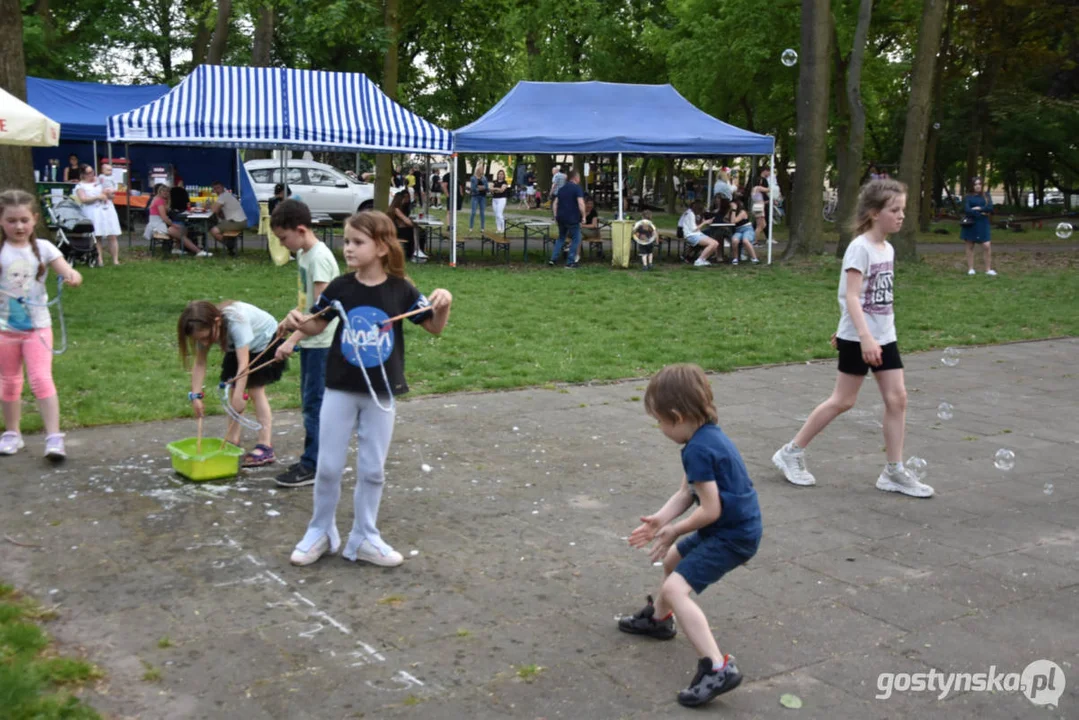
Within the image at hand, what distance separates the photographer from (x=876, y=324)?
6.21 meters

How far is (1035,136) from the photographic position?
124 ft

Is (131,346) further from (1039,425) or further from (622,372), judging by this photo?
(1039,425)

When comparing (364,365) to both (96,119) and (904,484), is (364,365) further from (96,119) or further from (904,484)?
(96,119)

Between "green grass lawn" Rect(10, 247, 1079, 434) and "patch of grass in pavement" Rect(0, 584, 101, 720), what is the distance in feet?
11.0

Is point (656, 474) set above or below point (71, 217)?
below

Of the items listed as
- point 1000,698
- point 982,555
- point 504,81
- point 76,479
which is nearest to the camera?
point 1000,698

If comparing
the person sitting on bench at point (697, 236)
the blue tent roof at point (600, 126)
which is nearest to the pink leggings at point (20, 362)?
the blue tent roof at point (600, 126)

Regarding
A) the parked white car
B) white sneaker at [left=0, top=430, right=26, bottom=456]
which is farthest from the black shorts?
the parked white car

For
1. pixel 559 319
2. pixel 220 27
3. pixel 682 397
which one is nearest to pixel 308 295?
pixel 682 397

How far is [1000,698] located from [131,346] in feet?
28.5

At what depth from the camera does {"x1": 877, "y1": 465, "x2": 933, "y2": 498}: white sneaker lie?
20.2 feet

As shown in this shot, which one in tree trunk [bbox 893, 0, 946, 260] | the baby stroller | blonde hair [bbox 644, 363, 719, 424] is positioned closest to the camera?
blonde hair [bbox 644, 363, 719, 424]

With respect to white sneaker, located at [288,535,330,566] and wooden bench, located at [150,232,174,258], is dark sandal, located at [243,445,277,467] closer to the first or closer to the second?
white sneaker, located at [288,535,330,566]

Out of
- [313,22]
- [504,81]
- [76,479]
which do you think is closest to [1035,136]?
[504,81]
